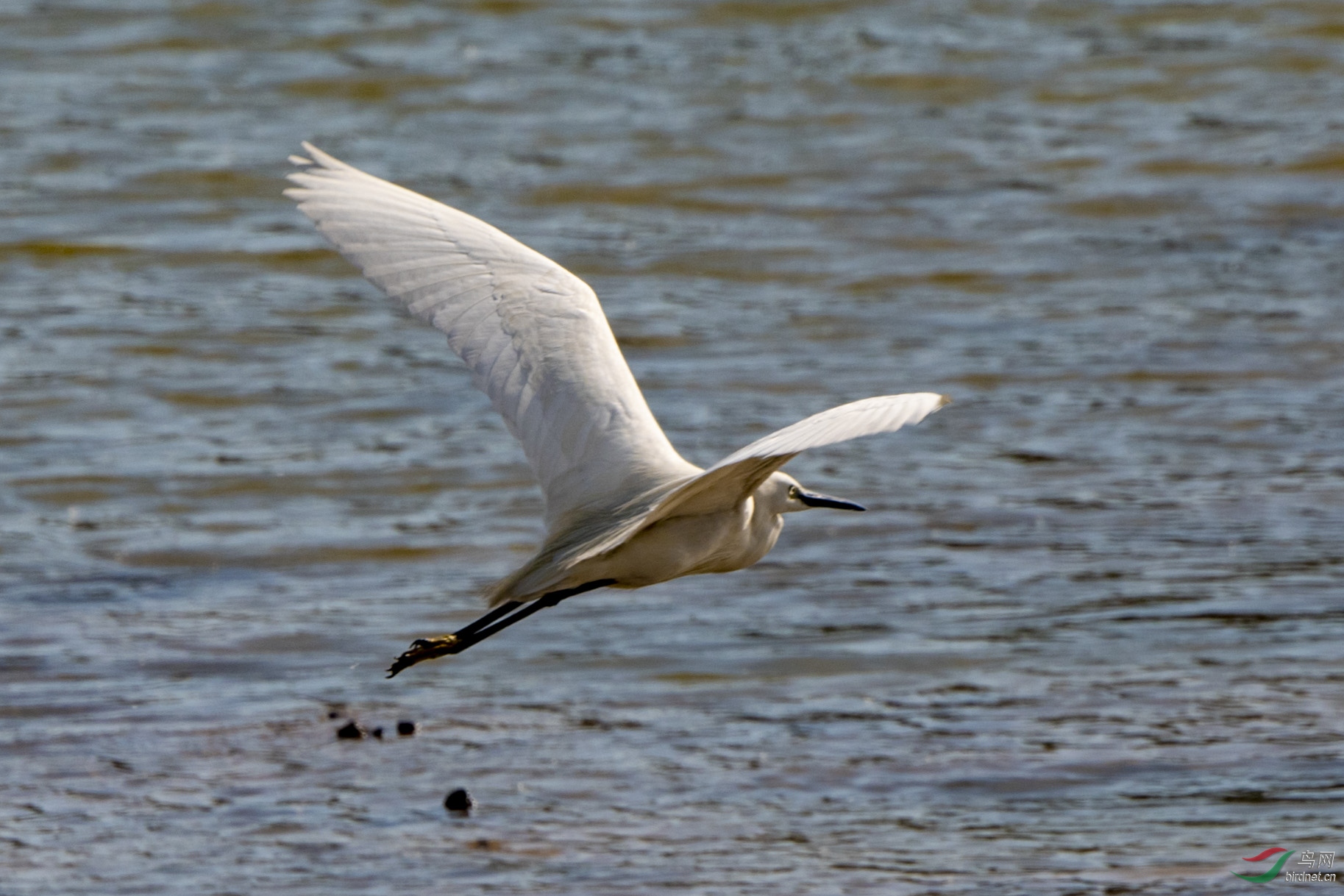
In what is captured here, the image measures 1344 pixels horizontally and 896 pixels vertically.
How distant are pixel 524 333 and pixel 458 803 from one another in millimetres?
1578

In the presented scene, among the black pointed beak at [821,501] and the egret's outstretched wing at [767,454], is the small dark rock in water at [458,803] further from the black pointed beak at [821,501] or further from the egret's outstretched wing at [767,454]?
the egret's outstretched wing at [767,454]

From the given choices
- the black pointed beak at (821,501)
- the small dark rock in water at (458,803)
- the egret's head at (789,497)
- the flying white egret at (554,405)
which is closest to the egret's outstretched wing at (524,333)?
the flying white egret at (554,405)

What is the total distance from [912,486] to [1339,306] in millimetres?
3315

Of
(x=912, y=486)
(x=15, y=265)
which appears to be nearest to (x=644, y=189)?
(x=15, y=265)

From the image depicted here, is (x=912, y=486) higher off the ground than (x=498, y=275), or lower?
lower

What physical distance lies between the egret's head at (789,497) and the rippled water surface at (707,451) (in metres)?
0.98

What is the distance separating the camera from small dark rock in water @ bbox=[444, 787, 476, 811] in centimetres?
552

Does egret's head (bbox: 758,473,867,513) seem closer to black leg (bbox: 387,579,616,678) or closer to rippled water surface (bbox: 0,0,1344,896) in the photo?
black leg (bbox: 387,579,616,678)

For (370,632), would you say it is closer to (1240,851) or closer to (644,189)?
(1240,851)

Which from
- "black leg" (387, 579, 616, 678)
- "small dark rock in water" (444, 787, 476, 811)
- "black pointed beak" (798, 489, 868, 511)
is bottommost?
"small dark rock in water" (444, 787, 476, 811)

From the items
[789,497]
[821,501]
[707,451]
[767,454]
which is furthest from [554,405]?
[707,451]

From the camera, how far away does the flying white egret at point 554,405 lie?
165 inches

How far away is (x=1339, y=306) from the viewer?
1073cm

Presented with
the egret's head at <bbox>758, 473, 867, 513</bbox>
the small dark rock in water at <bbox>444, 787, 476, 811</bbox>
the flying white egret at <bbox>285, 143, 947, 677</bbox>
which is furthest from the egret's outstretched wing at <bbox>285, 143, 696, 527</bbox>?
the small dark rock in water at <bbox>444, 787, 476, 811</bbox>
